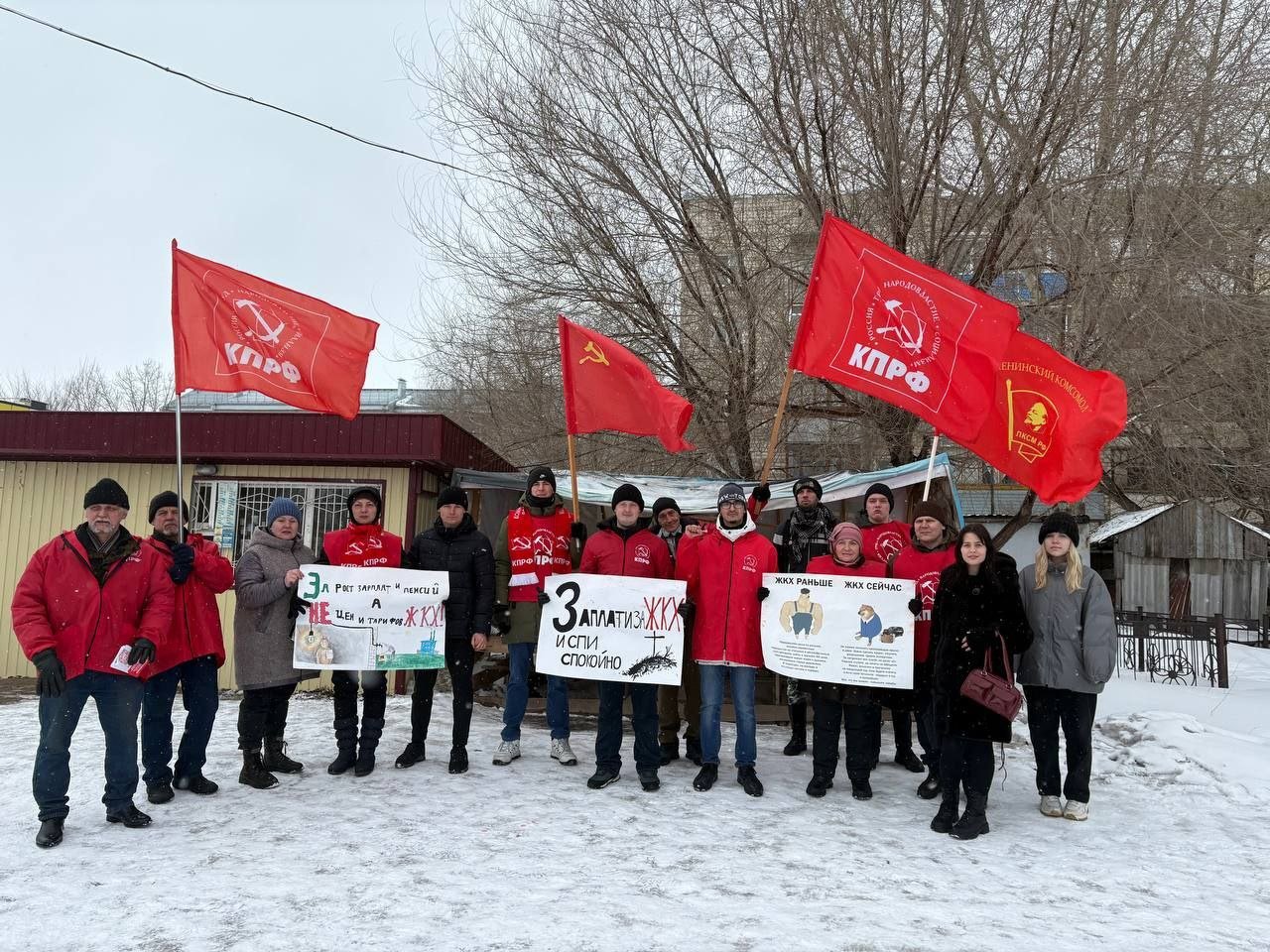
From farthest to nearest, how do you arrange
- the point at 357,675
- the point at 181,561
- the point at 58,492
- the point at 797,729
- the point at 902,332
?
the point at 58,492 < the point at 797,729 < the point at 902,332 < the point at 357,675 < the point at 181,561

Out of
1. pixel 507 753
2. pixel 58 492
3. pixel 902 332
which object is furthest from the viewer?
pixel 58 492

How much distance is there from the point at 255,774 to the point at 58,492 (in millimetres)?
7113

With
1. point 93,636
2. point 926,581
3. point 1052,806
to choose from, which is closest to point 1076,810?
point 1052,806

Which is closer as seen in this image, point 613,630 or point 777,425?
point 613,630

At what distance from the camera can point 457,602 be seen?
6301 millimetres

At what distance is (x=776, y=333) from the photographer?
36.5ft

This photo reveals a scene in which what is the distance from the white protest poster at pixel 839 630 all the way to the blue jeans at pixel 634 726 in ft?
2.85

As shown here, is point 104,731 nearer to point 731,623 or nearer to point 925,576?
point 731,623

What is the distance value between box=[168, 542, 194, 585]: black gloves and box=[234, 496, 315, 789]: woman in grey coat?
46 centimetres

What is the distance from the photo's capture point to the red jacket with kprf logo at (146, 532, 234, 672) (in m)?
5.32

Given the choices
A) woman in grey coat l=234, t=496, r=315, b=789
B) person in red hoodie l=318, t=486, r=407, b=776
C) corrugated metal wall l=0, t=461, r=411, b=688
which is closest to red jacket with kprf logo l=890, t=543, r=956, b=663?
person in red hoodie l=318, t=486, r=407, b=776

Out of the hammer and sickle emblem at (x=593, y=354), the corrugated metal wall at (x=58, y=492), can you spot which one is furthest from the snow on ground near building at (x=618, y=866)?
the corrugated metal wall at (x=58, y=492)

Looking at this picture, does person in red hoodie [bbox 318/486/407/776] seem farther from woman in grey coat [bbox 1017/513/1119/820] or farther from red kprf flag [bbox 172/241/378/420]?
woman in grey coat [bbox 1017/513/1119/820]

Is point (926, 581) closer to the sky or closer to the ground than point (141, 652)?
closer to the sky
